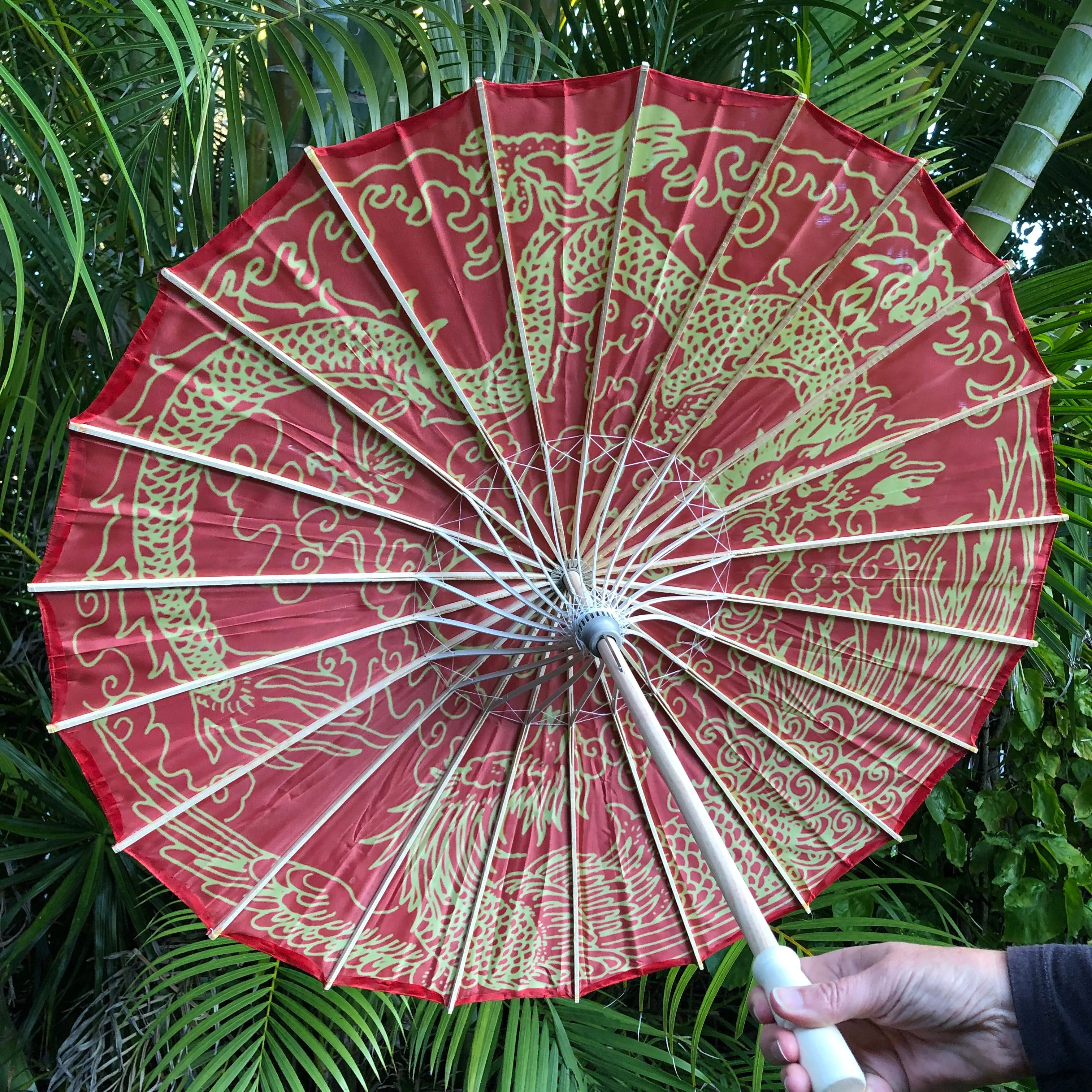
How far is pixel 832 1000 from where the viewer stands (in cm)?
78

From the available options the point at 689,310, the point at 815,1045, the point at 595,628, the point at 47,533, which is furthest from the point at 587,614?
the point at 47,533

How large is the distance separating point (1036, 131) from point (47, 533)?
1.77m

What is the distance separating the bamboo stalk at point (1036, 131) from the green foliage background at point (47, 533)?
9 cm

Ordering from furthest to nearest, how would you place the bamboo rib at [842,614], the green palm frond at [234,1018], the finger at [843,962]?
the green palm frond at [234,1018], the bamboo rib at [842,614], the finger at [843,962]

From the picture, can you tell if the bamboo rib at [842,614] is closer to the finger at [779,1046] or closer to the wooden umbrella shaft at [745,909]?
the wooden umbrella shaft at [745,909]

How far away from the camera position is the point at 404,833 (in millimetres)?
1093

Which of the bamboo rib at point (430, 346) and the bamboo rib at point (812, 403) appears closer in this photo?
the bamboo rib at point (430, 346)

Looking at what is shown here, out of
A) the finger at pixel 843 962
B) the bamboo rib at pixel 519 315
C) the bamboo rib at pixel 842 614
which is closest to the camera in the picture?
the bamboo rib at pixel 519 315

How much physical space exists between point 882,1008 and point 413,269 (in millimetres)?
857

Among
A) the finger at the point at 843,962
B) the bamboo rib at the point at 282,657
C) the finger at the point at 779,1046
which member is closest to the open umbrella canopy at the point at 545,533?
the bamboo rib at the point at 282,657

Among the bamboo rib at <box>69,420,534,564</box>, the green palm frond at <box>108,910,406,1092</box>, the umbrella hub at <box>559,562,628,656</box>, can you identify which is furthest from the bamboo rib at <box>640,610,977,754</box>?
the green palm frond at <box>108,910,406,1092</box>

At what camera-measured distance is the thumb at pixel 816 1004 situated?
2.43ft

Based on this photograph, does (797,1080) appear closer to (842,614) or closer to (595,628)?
(595,628)

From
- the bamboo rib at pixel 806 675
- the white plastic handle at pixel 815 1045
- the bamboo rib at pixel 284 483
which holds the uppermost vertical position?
the bamboo rib at pixel 284 483
